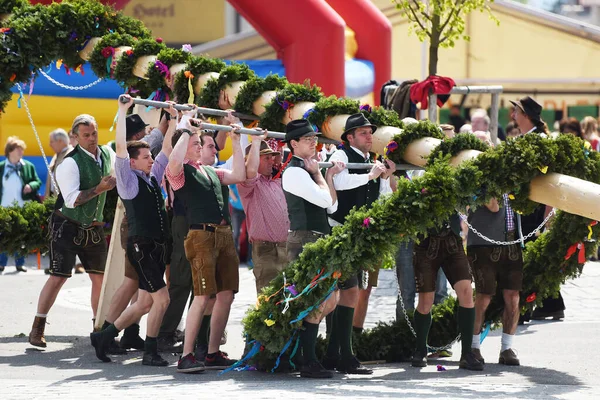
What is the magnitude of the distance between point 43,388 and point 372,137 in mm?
3119

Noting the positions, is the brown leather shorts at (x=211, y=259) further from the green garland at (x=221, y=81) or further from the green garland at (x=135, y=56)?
the green garland at (x=135, y=56)

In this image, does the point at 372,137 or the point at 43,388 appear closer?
the point at 43,388

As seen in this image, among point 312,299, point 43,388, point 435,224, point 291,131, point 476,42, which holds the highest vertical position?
point 476,42

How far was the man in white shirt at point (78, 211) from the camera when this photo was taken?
10148mm

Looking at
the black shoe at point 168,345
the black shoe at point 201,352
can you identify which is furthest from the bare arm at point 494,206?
the black shoe at point 168,345

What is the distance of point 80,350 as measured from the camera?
Answer: 10.2 metres

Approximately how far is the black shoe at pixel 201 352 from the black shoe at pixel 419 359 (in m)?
1.64

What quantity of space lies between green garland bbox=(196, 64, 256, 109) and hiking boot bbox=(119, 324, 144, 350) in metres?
2.02

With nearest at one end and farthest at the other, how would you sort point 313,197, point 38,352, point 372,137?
point 313,197, point 372,137, point 38,352

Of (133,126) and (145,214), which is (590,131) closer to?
(133,126)

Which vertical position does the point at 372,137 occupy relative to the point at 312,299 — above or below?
above

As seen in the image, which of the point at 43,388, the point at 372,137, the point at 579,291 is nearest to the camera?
the point at 43,388

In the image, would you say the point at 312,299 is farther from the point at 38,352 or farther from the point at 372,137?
the point at 38,352

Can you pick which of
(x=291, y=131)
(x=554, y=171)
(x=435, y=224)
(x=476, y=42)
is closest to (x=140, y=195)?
(x=291, y=131)
